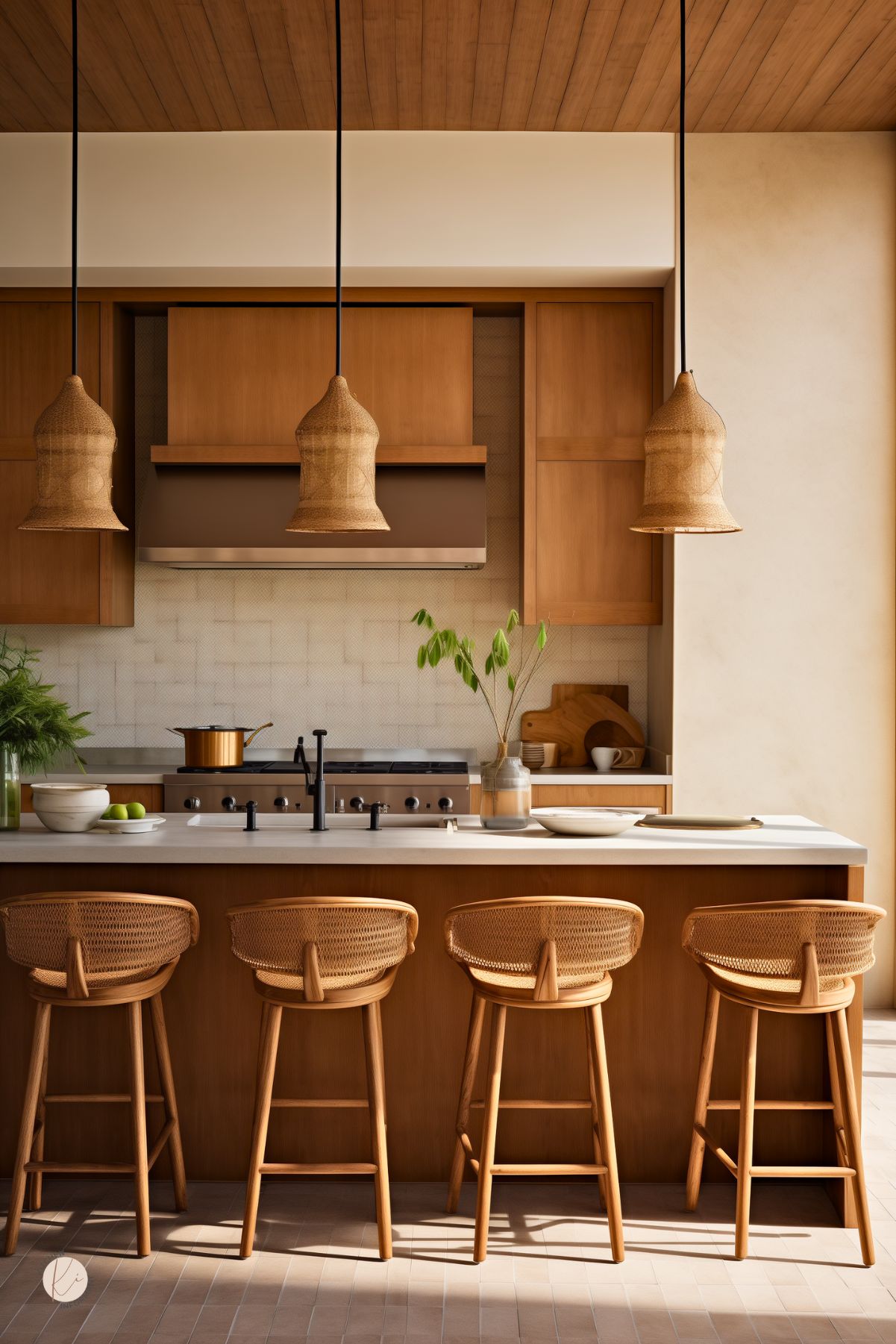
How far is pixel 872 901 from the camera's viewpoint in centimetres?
468

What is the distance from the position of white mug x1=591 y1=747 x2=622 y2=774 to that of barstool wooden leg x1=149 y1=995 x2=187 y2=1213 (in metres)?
2.43

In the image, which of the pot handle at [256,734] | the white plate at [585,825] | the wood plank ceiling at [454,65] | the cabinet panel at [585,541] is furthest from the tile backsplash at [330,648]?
the white plate at [585,825]

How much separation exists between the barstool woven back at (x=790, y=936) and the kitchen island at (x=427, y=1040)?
370mm

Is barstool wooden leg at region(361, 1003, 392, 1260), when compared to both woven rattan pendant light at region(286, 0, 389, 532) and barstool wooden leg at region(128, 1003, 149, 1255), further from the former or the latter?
woven rattan pendant light at region(286, 0, 389, 532)

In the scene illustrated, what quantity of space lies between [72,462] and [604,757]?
105 inches

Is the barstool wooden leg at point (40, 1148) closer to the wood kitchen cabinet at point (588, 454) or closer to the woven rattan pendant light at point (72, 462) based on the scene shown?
the woven rattan pendant light at point (72, 462)

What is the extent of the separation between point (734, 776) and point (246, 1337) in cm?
293

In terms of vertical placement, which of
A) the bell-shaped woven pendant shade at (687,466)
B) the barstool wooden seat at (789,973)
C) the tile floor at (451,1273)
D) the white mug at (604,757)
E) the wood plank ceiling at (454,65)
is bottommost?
the tile floor at (451,1273)

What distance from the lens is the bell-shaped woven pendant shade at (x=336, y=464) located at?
113 inches

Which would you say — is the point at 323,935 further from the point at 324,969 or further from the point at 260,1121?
the point at 260,1121

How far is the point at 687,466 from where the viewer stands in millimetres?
2830

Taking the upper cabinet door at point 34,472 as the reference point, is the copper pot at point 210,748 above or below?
below

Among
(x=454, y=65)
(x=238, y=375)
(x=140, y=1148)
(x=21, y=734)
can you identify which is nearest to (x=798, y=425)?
(x=454, y=65)

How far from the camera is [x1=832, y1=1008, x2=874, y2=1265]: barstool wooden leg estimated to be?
268cm
